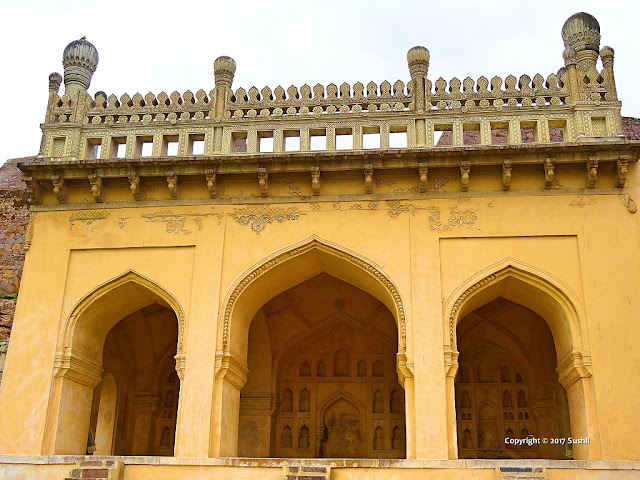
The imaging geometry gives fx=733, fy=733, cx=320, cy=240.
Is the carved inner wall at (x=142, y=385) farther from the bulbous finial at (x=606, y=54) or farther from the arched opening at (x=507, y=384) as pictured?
the bulbous finial at (x=606, y=54)

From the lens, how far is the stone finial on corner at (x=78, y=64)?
36.1 ft

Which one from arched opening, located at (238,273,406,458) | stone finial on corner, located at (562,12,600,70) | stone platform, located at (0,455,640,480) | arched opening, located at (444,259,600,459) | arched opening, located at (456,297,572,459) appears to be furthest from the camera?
arched opening, located at (238,273,406,458)

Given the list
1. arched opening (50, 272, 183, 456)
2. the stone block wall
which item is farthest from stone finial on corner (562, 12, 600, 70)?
the stone block wall

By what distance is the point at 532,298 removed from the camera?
31.7 ft

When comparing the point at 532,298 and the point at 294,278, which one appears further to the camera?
the point at 294,278

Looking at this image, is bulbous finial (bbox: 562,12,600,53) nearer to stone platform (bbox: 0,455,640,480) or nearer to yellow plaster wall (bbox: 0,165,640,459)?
yellow plaster wall (bbox: 0,165,640,459)

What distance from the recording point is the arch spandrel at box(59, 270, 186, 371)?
9562 millimetres

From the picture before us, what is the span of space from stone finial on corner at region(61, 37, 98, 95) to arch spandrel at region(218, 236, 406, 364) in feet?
13.5

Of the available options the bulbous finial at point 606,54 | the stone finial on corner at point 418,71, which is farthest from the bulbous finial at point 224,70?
the bulbous finial at point 606,54

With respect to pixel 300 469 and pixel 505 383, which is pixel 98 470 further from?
pixel 505 383

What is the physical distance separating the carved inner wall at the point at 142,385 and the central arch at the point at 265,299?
3.09m

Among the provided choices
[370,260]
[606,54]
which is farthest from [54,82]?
[606,54]

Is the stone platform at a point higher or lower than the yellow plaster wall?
lower

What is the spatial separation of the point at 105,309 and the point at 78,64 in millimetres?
3800
